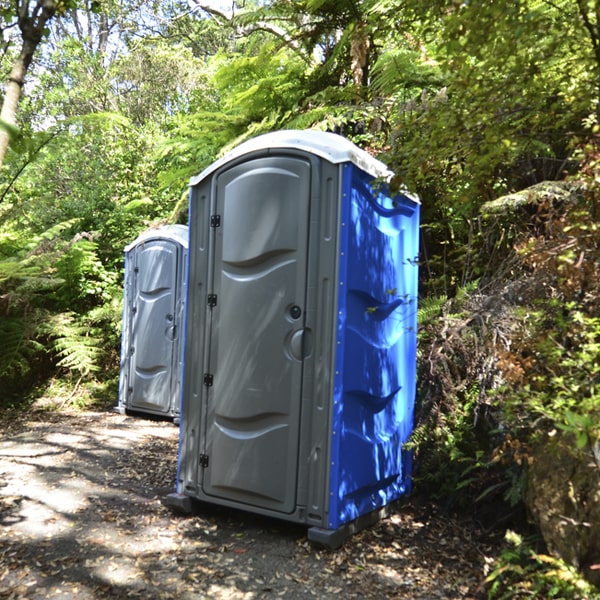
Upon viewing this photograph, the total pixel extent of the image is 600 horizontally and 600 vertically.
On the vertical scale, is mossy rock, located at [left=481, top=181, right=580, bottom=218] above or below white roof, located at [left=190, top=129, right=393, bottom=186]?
below

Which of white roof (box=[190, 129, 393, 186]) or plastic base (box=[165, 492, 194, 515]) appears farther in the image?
plastic base (box=[165, 492, 194, 515])

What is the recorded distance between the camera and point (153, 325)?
7059 millimetres

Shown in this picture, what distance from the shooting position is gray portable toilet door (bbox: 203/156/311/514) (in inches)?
140

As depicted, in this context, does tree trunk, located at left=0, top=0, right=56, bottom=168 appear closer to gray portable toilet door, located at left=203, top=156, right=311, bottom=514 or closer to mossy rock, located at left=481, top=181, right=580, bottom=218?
gray portable toilet door, located at left=203, top=156, right=311, bottom=514

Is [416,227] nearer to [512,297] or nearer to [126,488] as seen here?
[512,297]

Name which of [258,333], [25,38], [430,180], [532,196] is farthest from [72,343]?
[25,38]

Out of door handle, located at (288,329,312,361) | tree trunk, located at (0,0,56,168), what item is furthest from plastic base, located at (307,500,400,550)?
tree trunk, located at (0,0,56,168)

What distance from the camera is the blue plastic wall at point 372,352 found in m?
3.44

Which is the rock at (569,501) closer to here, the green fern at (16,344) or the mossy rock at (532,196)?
the mossy rock at (532,196)

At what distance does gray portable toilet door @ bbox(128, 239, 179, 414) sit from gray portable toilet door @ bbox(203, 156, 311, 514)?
3.13 metres

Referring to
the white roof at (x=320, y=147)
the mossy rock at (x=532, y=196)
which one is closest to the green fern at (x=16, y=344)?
the white roof at (x=320, y=147)

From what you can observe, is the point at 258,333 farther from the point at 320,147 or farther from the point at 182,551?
the point at 182,551

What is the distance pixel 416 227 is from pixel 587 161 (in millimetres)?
1638

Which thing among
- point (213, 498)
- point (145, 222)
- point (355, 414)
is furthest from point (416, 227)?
point (145, 222)
